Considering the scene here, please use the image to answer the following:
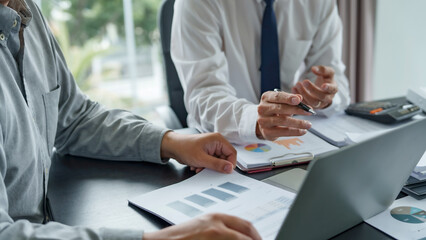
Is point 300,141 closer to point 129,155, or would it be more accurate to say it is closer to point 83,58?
point 129,155

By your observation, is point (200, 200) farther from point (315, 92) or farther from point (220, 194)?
point (315, 92)

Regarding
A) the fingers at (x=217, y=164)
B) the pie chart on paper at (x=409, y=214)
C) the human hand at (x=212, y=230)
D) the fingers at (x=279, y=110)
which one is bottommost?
the pie chart on paper at (x=409, y=214)

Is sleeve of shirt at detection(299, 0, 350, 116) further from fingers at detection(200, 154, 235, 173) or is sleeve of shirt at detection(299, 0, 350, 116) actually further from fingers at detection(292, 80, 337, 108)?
fingers at detection(200, 154, 235, 173)

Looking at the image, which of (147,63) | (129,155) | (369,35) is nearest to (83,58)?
(147,63)

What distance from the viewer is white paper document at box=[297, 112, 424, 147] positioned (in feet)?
3.55

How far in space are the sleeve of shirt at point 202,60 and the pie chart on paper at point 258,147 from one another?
0.16 metres

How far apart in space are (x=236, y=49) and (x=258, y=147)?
1.70 ft

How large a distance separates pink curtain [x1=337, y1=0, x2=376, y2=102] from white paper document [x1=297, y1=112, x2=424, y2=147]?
1194 mm

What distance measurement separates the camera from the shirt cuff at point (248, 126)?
1.05 metres

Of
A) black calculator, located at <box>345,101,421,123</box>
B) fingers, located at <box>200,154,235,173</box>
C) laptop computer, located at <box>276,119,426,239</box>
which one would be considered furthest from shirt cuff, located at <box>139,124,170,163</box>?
black calculator, located at <box>345,101,421,123</box>

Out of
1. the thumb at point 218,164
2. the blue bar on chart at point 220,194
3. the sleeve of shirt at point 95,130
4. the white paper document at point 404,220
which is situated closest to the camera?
the white paper document at point 404,220

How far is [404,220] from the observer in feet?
2.43

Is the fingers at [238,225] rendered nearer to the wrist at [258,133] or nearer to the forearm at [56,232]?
the forearm at [56,232]

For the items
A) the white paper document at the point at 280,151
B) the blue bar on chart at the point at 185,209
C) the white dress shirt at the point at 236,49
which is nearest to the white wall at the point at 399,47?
the white dress shirt at the point at 236,49
